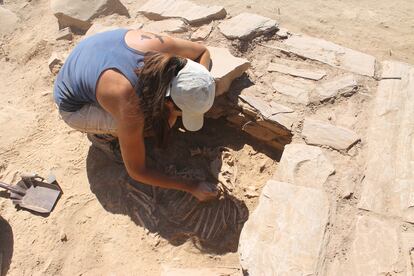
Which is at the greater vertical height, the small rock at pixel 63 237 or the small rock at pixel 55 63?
the small rock at pixel 55 63

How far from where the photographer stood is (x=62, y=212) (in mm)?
3107

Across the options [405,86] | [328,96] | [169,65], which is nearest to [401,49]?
[405,86]

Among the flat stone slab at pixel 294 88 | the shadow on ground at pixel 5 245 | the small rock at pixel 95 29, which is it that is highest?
the small rock at pixel 95 29

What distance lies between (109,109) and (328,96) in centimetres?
167

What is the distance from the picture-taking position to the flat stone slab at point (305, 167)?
2.65 metres

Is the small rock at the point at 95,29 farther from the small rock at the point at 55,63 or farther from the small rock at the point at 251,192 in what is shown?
Result: the small rock at the point at 251,192

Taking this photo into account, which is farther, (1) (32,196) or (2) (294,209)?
(1) (32,196)

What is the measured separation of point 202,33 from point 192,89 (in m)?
1.70

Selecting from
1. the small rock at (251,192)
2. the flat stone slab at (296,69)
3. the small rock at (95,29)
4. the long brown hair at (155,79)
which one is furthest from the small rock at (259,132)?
the small rock at (95,29)

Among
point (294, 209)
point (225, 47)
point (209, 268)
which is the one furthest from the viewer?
point (225, 47)

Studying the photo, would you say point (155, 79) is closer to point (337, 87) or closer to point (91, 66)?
point (91, 66)

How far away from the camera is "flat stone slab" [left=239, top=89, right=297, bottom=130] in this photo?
120 inches

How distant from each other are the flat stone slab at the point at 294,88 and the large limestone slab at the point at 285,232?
84 centimetres

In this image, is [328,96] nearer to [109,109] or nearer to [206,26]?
[206,26]
